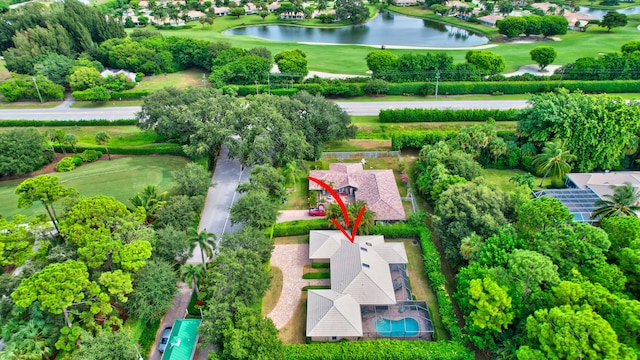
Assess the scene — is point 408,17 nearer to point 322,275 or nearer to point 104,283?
point 322,275

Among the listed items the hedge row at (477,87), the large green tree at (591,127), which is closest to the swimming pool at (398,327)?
the large green tree at (591,127)

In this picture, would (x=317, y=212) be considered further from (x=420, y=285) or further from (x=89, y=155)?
(x=89, y=155)

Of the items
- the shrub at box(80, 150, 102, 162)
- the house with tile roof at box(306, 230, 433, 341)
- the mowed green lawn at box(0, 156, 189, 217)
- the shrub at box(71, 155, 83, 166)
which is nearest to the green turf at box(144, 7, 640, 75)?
the mowed green lawn at box(0, 156, 189, 217)

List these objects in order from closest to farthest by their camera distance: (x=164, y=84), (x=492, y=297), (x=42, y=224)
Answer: (x=492, y=297) → (x=42, y=224) → (x=164, y=84)

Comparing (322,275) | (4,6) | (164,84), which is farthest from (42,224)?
(4,6)

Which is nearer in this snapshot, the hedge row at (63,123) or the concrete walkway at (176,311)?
the concrete walkway at (176,311)

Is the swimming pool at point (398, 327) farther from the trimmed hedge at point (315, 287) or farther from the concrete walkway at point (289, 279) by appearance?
the concrete walkway at point (289, 279)
